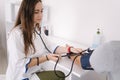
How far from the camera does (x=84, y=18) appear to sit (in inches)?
77.9

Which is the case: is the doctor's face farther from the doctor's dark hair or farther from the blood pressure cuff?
the blood pressure cuff

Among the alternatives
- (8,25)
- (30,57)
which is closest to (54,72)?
(30,57)

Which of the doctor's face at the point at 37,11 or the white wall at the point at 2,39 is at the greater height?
the doctor's face at the point at 37,11

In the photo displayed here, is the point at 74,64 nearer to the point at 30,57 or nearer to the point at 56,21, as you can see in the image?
the point at 30,57

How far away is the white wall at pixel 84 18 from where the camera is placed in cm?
175

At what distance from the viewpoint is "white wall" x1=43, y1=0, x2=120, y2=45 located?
5.74 feet

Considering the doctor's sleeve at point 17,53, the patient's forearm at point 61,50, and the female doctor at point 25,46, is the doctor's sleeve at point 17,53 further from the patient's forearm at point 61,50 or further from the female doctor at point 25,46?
the patient's forearm at point 61,50

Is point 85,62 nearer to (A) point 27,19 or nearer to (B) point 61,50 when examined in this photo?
(B) point 61,50

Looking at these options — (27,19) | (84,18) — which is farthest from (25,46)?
(84,18)

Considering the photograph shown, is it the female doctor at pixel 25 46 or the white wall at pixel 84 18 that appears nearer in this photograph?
the female doctor at pixel 25 46

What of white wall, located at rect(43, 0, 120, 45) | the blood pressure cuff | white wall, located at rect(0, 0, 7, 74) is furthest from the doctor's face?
white wall, located at rect(0, 0, 7, 74)

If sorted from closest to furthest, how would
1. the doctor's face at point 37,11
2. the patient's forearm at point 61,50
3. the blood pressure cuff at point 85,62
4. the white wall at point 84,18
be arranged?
the blood pressure cuff at point 85,62, the doctor's face at point 37,11, the patient's forearm at point 61,50, the white wall at point 84,18

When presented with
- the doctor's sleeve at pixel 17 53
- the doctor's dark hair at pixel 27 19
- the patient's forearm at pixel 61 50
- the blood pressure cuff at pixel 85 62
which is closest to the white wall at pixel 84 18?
the patient's forearm at pixel 61 50

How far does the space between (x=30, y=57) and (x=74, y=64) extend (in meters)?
0.37
